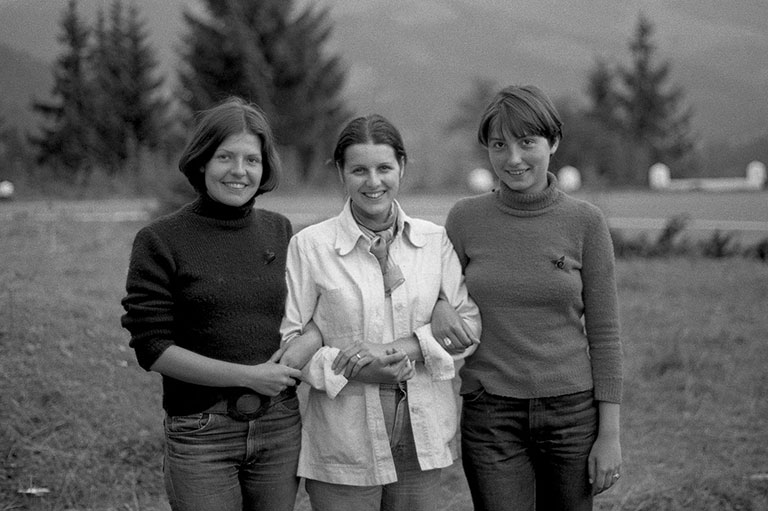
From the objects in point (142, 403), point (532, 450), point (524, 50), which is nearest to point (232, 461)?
point (532, 450)

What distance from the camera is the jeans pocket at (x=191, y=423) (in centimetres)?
235

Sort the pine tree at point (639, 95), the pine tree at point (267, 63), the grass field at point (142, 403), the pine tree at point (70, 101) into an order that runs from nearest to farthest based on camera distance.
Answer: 1. the grass field at point (142, 403)
2. the pine tree at point (267, 63)
3. the pine tree at point (70, 101)
4. the pine tree at point (639, 95)

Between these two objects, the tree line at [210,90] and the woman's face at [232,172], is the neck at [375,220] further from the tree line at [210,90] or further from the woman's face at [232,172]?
the tree line at [210,90]

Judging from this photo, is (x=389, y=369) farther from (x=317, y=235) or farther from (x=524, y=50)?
(x=524, y=50)

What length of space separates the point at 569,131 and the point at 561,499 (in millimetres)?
32401

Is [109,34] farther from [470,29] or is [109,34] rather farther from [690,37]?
[470,29]

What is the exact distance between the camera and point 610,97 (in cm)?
4447

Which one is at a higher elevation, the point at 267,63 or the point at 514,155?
the point at 267,63

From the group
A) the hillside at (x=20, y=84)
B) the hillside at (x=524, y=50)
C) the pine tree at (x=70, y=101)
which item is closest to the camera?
the pine tree at (x=70, y=101)

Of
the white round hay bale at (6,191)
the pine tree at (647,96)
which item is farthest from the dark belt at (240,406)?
the pine tree at (647,96)

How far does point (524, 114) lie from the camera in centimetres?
250

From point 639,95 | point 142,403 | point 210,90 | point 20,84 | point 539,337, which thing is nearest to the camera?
point 539,337

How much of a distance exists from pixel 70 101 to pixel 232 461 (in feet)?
107

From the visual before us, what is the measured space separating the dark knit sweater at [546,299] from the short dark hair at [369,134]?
42 cm
